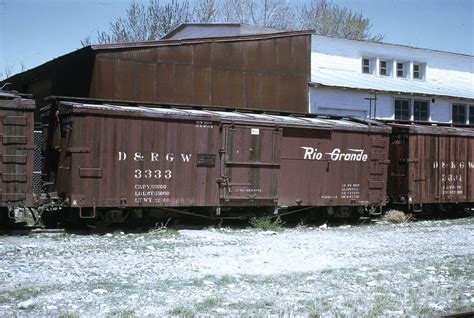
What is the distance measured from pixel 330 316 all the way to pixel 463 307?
1938mm

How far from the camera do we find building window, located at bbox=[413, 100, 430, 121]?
89.0 feet

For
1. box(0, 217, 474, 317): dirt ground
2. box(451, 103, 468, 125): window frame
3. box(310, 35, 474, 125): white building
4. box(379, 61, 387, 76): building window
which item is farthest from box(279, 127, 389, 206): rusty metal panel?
box(451, 103, 468, 125): window frame

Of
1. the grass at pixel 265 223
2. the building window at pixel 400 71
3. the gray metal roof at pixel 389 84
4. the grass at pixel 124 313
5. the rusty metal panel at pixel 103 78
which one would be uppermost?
the building window at pixel 400 71

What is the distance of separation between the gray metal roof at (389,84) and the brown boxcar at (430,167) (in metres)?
6.50

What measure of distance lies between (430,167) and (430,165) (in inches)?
2.6

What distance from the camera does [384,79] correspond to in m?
28.2

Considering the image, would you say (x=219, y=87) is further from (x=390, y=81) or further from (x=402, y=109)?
(x=390, y=81)

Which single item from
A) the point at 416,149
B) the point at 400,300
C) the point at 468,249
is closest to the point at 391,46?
the point at 416,149

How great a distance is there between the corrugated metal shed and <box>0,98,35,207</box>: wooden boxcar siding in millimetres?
6604

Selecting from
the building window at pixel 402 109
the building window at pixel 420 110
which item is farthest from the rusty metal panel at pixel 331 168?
the building window at pixel 420 110

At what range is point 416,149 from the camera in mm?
18109

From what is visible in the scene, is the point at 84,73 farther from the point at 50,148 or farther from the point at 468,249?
the point at 468,249

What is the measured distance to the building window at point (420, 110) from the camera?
2712 cm

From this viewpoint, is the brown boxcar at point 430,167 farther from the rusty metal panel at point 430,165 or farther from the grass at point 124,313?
the grass at point 124,313
